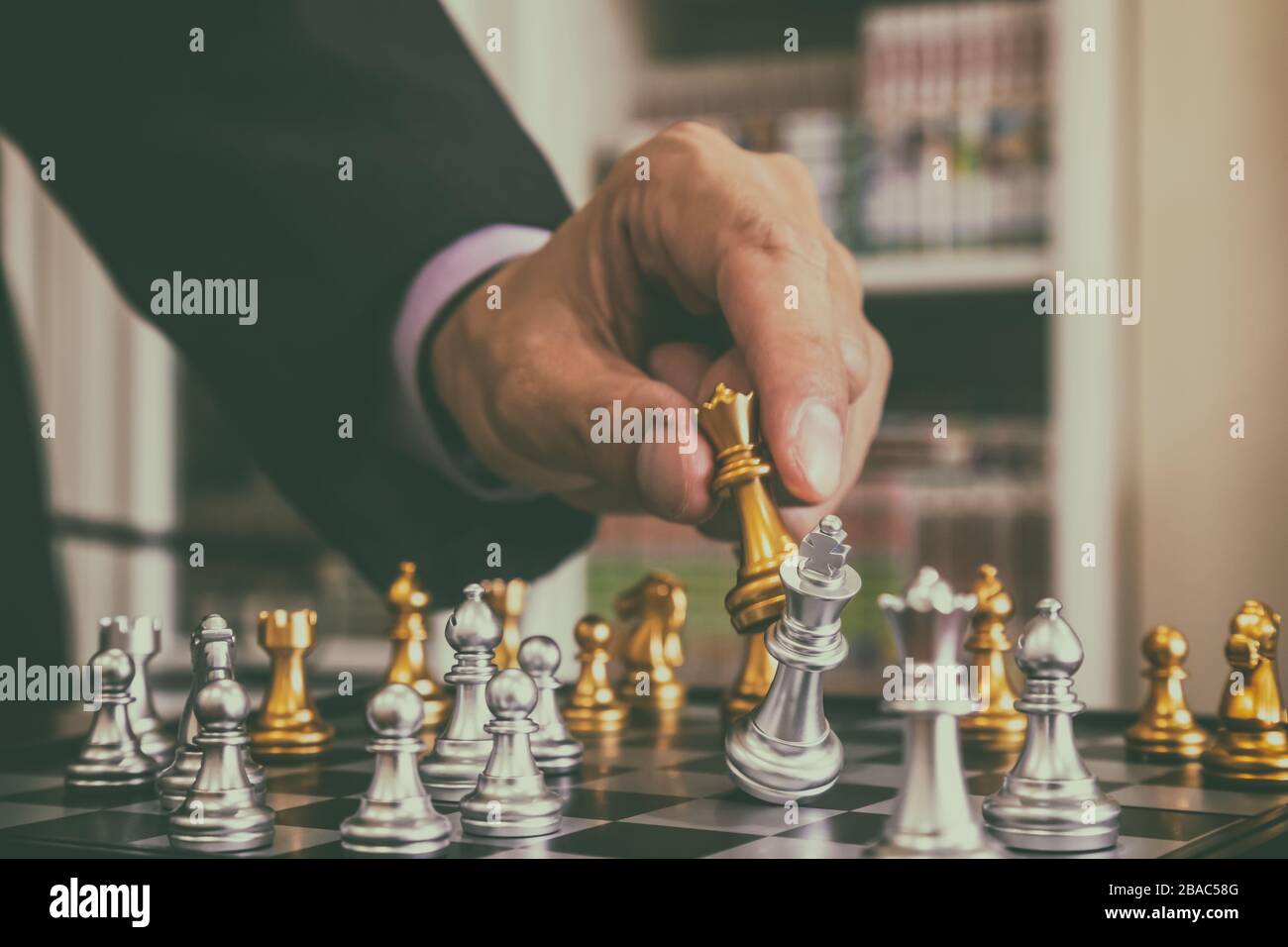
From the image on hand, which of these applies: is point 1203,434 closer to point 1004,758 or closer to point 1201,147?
point 1201,147

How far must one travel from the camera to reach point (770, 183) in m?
1.37

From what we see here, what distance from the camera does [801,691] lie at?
925 millimetres

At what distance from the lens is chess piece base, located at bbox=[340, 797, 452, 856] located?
79 centimetres

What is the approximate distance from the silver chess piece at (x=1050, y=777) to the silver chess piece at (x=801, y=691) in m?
0.12

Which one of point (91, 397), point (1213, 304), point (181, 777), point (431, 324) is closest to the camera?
point (181, 777)

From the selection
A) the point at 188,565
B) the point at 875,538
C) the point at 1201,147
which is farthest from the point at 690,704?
the point at 188,565

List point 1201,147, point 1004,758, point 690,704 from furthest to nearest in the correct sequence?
point 1201,147, point 690,704, point 1004,758

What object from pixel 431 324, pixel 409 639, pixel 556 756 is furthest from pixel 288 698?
pixel 431 324

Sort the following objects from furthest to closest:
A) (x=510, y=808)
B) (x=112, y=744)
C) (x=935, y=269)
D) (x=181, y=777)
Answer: (x=935, y=269) → (x=112, y=744) → (x=181, y=777) → (x=510, y=808)

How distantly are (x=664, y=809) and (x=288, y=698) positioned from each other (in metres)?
0.44

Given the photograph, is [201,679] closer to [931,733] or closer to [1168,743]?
[931,733]
